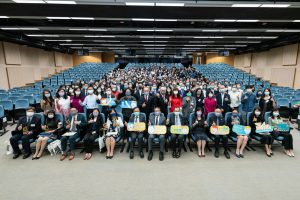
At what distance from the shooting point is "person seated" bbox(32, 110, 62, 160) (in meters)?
4.54

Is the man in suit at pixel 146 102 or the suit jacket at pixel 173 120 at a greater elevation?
the man in suit at pixel 146 102

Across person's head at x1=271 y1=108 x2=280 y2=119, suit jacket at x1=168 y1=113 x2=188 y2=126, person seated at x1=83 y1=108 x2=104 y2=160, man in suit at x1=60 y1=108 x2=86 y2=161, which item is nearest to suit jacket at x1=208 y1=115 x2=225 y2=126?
suit jacket at x1=168 y1=113 x2=188 y2=126

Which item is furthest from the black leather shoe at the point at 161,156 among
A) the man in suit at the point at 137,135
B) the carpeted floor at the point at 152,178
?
the man in suit at the point at 137,135

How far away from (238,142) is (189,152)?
4.03ft

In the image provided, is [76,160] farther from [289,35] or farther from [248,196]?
[289,35]

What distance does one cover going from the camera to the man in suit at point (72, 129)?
14.8 feet

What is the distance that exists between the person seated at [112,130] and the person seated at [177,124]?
128cm

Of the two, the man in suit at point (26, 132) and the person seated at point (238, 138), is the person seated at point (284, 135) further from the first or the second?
the man in suit at point (26, 132)

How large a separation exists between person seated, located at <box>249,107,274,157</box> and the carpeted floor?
0.21 m

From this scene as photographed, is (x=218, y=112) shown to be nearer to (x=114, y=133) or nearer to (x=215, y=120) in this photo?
(x=215, y=120)

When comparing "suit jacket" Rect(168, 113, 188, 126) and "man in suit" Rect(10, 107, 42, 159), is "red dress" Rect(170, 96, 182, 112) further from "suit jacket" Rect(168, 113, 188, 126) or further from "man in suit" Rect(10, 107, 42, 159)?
"man in suit" Rect(10, 107, 42, 159)

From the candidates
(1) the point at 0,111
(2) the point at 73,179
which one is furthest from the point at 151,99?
(1) the point at 0,111

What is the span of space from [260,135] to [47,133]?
17.9ft

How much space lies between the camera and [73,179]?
11.8ft
